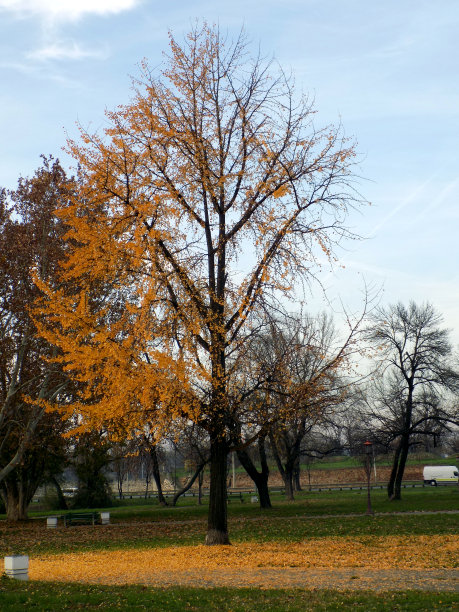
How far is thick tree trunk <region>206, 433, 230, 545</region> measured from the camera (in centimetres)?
1634

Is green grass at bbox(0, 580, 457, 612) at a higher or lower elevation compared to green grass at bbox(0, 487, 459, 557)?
higher

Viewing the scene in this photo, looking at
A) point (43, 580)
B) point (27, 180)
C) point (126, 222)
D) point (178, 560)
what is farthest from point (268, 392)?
point (27, 180)

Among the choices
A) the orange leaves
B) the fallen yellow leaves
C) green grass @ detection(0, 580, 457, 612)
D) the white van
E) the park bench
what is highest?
the orange leaves

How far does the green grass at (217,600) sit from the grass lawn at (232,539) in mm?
13

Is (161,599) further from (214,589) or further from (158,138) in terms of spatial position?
(158,138)

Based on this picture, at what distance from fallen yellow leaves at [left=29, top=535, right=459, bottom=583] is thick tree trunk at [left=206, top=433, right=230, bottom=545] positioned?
20.2 inches

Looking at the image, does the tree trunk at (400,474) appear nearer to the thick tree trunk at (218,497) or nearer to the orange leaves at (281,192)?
the thick tree trunk at (218,497)

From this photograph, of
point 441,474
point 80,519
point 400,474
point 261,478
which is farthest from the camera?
point 441,474

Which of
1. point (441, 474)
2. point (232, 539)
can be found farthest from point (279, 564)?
point (441, 474)

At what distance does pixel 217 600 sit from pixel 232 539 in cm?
953

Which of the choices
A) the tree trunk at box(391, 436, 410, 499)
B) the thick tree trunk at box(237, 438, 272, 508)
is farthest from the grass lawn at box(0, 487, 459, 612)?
the thick tree trunk at box(237, 438, 272, 508)

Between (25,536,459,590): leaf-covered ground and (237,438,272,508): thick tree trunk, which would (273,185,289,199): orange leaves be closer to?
(25,536,459,590): leaf-covered ground

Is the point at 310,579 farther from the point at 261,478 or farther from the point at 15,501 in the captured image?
the point at 15,501

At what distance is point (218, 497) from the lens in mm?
16609
